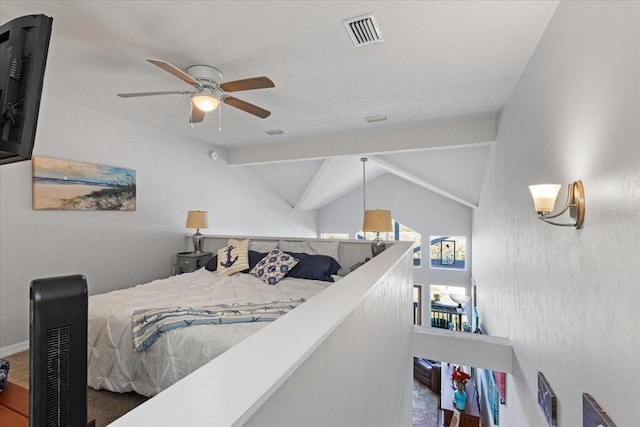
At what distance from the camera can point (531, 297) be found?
2477 mm

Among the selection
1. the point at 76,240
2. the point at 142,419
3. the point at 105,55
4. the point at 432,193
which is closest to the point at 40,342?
the point at 142,419

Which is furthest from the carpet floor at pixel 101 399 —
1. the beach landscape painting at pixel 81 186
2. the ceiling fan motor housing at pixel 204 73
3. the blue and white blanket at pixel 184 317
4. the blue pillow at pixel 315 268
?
the ceiling fan motor housing at pixel 204 73

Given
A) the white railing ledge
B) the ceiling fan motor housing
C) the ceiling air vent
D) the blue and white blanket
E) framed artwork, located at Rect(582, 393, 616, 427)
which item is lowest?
the white railing ledge

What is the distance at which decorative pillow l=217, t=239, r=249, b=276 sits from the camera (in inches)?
141

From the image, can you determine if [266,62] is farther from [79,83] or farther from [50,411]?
[50,411]

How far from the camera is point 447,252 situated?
7.87m

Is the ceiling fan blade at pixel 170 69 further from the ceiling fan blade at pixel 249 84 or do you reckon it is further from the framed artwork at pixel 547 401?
the framed artwork at pixel 547 401

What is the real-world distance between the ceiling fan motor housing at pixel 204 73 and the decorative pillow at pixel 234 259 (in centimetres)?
186

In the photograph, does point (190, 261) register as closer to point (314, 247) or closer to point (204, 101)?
point (314, 247)

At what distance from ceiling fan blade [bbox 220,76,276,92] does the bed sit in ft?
5.20

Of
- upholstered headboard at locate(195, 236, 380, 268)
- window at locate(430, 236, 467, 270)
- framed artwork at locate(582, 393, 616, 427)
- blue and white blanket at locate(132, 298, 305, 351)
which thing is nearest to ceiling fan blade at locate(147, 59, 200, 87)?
blue and white blanket at locate(132, 298, 305, 351)

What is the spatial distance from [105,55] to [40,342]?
265cm

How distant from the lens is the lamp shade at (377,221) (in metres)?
3.40

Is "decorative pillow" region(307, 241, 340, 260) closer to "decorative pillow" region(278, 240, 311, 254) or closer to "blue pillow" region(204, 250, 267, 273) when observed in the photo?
"decorative pillow" region(278, 240, 311, 254)
